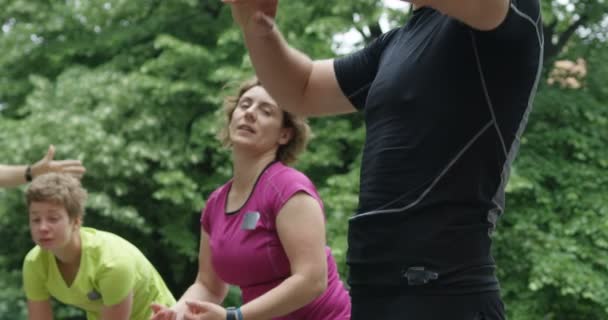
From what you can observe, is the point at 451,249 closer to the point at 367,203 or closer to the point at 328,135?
the point at 367,203

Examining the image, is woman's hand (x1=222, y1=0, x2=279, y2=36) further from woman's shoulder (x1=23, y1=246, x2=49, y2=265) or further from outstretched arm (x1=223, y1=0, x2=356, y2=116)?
woman's shoulder (x1=23, y1=246, x2=49, y2=265)

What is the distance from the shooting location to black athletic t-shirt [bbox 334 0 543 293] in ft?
4.24

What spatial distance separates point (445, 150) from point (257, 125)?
146 centimetres

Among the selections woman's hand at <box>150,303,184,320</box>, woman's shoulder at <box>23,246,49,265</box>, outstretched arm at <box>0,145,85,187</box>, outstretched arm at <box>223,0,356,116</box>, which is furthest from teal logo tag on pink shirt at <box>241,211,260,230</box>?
outstretched arm at <box>0,145,85,187</box>

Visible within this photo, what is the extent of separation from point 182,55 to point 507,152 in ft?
31.1

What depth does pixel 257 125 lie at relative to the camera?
8.95 feet

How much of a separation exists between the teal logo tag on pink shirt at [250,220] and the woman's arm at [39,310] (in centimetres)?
138

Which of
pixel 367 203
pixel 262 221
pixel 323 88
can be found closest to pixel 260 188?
pixel 262 221

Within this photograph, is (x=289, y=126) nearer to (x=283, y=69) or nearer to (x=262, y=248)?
(x=262, y=248)

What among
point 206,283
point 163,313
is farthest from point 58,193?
point 163,313

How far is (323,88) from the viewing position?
65.2 inches

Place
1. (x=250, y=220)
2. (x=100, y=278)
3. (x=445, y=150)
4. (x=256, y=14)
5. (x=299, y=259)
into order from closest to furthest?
(x=445, y=150) → (x=256, y=14) → (x=299, y=259) → (x=250, y=220) → (x=100, y=278)

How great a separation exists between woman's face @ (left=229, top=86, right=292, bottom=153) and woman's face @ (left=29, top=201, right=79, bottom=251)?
92cm

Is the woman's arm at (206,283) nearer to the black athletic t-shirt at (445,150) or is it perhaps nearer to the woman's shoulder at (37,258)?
the woman's shoulder at (37,258)
